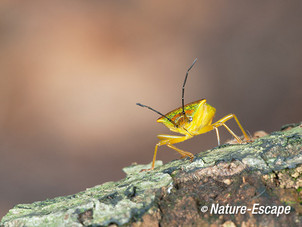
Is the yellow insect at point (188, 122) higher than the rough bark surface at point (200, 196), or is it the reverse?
the yellow insect at point (188, 122)

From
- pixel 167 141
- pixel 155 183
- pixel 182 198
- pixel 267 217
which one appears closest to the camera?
pixel 267 217

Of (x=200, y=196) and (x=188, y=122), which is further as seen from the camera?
(x=188, y=122)

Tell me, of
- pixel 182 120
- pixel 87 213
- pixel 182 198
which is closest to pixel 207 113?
pixel 182 120

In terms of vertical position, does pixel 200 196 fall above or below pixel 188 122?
below

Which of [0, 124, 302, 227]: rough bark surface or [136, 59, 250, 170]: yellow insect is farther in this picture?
[136, 59, 250, 170]: yellow insect

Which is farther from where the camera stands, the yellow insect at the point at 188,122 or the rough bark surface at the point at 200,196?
the yellow insect at the point at 188,122

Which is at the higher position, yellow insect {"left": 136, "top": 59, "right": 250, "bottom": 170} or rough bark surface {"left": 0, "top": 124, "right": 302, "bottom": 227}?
yellow insect {"left": 136, "top": 59, "right": 250, "bottom": 170}

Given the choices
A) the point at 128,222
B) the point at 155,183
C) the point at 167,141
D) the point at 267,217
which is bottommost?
the point at 267,217

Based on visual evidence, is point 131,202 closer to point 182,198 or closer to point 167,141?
point 182,198
